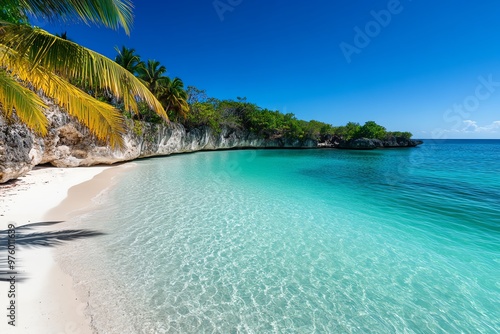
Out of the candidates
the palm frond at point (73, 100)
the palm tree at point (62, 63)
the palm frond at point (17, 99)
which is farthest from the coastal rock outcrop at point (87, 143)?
the palm frond at point (17, 99)

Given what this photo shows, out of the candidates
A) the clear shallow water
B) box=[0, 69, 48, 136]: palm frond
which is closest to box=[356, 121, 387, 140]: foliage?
the clear shallow water

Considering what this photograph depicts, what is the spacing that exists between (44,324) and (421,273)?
600 cm

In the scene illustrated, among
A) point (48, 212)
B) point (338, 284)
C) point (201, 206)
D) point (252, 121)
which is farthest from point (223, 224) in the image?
point (252, 121)

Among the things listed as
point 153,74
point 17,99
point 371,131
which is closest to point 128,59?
point 153,74

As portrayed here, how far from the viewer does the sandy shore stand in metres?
2.74

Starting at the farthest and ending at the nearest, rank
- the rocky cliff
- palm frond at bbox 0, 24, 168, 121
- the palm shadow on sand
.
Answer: the rocky cliff
the palm shadow on sand
palm frond at bbox 0, 24, 168, 121

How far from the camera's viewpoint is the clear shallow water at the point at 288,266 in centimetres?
307

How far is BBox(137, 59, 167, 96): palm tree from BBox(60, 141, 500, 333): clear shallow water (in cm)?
1934

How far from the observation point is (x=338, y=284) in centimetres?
388

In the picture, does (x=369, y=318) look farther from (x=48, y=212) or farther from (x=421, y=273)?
(x=48, y=212)

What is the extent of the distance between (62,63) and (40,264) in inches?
135

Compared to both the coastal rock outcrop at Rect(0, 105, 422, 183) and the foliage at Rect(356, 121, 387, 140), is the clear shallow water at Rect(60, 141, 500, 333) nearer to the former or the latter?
the coastal rock outcrop at Rect(0, 105, 422, 183)

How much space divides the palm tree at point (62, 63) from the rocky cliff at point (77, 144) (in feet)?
4.01

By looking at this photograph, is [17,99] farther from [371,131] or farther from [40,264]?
[371,131]
